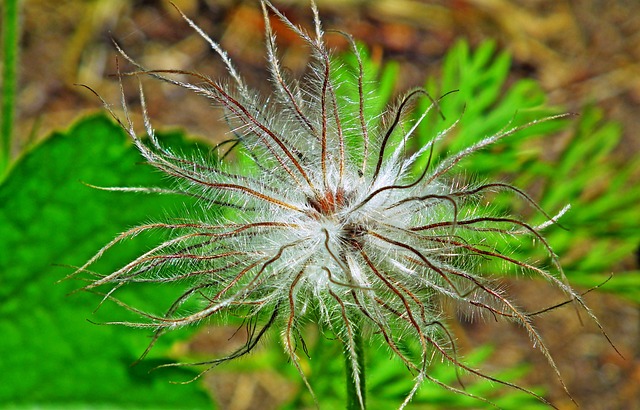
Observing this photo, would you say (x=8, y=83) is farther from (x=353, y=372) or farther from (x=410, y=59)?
(x=410, y=59)

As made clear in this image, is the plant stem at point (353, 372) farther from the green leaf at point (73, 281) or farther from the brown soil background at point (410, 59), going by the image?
the brown soil background at point (410, 59)

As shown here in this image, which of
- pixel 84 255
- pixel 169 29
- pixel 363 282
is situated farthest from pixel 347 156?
pixel 169 29

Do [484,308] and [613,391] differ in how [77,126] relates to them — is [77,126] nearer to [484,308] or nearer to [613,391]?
[484,308]

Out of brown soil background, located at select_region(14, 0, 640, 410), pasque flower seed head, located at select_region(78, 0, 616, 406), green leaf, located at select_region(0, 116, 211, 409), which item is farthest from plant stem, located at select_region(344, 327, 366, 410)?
brown soil background, located at select_region(14, 0, 640, 410)

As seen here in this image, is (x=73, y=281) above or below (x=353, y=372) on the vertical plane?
above

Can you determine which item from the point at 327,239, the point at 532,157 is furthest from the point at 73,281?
the point at 532,157

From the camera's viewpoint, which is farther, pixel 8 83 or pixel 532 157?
pixel 532 157
